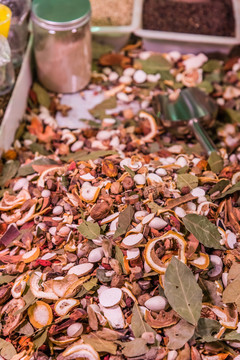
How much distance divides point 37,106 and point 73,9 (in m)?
0.30

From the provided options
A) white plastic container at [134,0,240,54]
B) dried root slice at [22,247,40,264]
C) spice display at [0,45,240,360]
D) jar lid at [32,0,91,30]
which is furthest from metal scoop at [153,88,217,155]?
dried root slice at [22,247,40,264]

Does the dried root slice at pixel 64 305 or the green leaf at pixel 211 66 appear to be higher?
the green leaf at pixel 211 66

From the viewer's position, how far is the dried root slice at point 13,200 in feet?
3.01

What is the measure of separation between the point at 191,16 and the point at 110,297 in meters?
1.06

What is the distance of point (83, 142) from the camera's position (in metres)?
1.13

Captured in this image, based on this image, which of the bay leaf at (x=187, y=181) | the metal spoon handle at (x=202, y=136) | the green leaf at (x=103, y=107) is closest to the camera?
the bay leaf at (x=187, y=181)

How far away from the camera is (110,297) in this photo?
2.34 ft

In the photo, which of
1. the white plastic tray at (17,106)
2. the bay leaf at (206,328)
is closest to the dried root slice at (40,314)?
the bay leaf at (206,328)

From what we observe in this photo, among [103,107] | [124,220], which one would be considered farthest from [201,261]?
[103,107]

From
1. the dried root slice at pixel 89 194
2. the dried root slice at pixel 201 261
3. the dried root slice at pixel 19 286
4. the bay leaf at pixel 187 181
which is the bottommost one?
the dried root slice at pixel 19 286

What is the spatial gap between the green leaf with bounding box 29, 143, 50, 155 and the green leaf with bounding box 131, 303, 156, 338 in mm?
562

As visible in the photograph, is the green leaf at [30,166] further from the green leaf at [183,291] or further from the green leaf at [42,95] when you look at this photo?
the green leaf at [183,291]

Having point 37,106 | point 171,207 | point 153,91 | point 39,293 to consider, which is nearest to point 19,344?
point 39,293

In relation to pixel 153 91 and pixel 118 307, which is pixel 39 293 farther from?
pixel 153 91
